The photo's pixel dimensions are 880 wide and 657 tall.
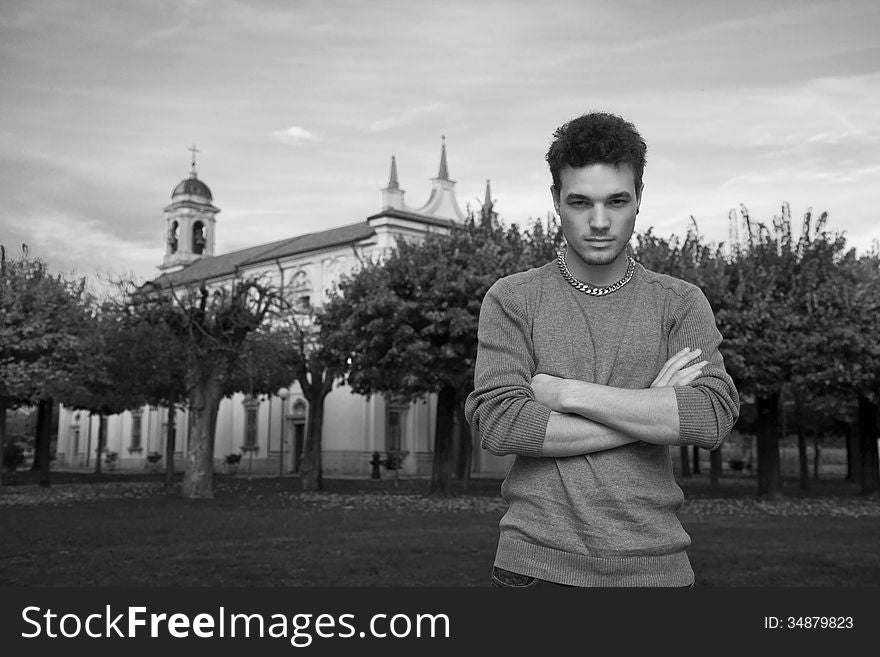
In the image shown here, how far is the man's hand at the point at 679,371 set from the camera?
2682mm

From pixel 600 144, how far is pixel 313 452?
101ft

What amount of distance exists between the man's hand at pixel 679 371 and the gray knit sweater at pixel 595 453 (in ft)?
0.10

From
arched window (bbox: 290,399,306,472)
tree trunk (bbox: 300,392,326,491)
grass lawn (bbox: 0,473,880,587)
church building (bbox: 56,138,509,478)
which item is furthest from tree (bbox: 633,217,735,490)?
arched window (bbox: 290,399,306,472)

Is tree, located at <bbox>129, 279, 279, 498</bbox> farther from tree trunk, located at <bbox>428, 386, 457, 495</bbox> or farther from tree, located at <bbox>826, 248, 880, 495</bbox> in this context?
tree, located at <bbox>826, 248, 880, 495</bbox>

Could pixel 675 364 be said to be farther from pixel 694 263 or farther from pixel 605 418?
pixel 694 263

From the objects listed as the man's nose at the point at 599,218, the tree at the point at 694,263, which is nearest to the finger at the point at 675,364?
the man's nose at the point at 599,218

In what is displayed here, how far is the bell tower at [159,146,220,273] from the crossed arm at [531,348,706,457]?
74828mm

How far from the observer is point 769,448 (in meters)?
28.0

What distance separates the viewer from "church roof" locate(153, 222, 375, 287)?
183 ft

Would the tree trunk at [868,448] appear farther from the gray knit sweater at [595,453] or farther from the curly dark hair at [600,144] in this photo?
the curly dark hair at [600,144]

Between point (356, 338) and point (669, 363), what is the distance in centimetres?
2600

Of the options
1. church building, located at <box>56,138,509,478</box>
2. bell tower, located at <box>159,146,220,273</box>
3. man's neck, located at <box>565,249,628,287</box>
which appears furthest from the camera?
bell tower, located at <box>159,146,220,273</box>

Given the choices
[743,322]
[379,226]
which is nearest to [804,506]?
[743,322]

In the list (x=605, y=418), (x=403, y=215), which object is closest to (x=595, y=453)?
(x=605, y=418)
